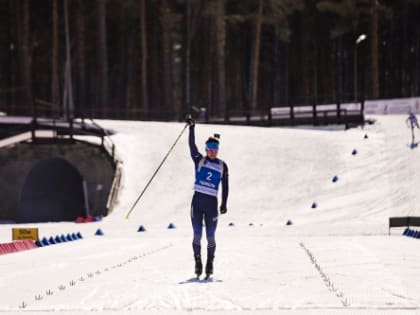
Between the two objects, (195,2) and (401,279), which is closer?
(401,279)

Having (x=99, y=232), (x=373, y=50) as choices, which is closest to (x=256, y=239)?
(x=99, y=232)

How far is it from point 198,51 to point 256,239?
2294 inches

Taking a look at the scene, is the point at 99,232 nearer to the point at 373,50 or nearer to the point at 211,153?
the point at 211,153

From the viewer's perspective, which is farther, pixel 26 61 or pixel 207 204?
pixel 26 61

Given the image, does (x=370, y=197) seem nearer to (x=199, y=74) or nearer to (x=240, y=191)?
(x=240, y=191)

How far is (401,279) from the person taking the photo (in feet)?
37.1

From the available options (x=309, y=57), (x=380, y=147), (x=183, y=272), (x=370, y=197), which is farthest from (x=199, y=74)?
(x=183, y=272)

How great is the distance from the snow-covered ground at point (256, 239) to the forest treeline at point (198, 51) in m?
15.7

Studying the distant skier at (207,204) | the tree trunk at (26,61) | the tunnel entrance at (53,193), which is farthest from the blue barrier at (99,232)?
the tree trunk at (26,61)

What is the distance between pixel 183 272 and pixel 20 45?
49.2m

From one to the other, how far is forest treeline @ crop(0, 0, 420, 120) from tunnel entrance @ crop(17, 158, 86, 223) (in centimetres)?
1658

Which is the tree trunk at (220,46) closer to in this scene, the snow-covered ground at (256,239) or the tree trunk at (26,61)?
the snow-covered ground at (256,239)

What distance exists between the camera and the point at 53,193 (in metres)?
38.8

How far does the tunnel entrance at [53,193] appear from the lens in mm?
37438
